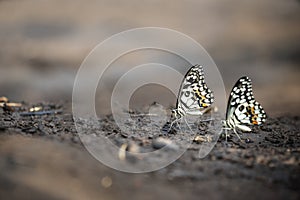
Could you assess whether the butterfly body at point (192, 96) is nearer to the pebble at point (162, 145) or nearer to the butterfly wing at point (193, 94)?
the butterfly wing at point (193, 94)

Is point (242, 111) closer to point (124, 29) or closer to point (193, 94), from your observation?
point (193, 94)

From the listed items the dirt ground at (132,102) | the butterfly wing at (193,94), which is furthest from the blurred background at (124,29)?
the butterfly wing at (193,94)

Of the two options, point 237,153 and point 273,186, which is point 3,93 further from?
point 273,186

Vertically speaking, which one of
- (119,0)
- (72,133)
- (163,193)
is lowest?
(163,193)

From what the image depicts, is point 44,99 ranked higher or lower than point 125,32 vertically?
lower

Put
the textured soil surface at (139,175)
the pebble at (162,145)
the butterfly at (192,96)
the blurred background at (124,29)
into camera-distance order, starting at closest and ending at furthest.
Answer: the textured soil surface at (139,175)
the pebble at (162,145)
the butterfly at (192,96)
the blurred background at (124,29)

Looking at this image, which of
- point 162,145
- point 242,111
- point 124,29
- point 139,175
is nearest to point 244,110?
A: point 242,111

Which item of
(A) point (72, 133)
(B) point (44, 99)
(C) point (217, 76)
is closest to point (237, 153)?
(A) point (72, 133)

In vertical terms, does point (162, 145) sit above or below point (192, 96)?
below
